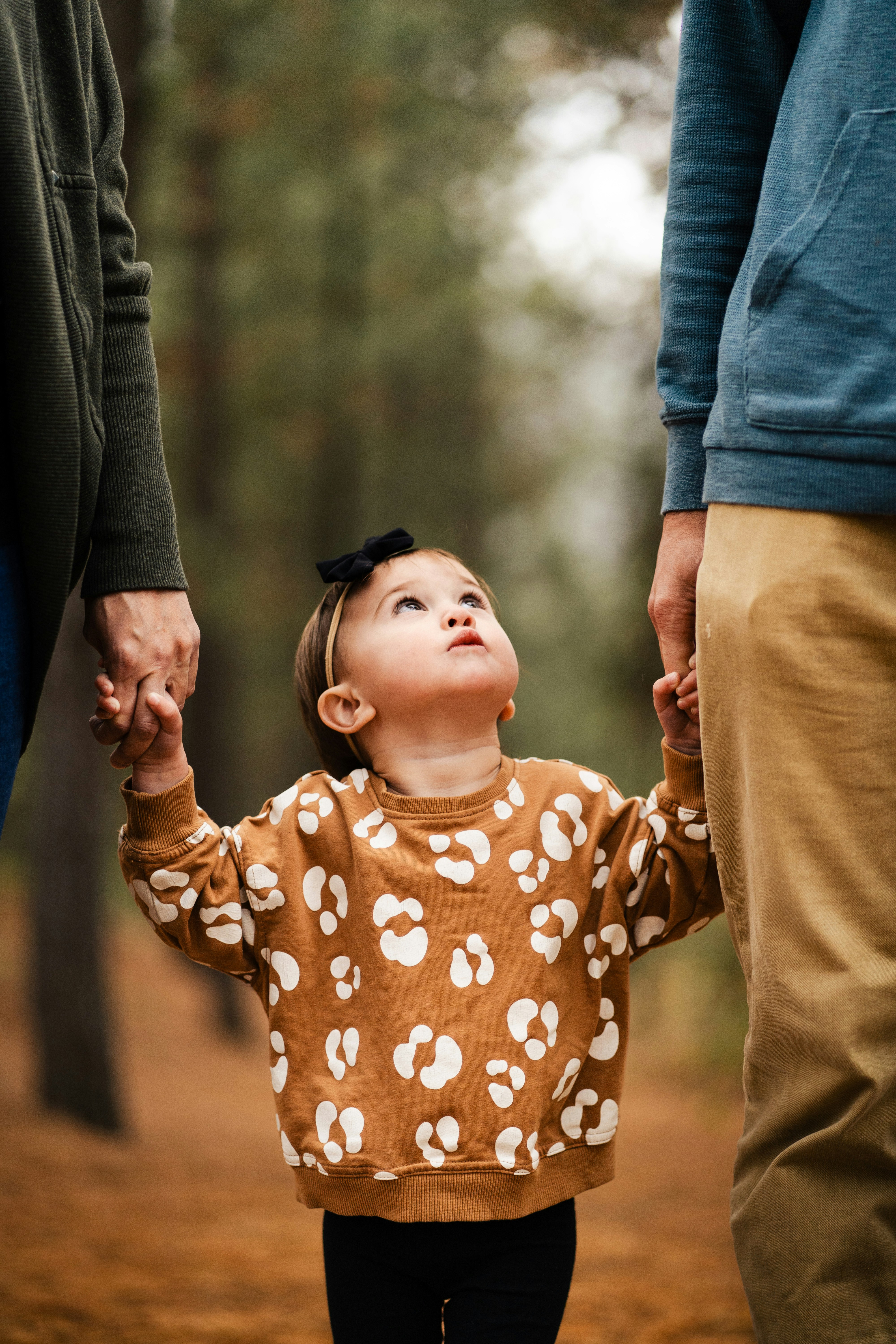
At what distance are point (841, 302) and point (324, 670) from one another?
1.10 meters

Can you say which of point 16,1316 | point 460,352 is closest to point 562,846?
point 16,1316

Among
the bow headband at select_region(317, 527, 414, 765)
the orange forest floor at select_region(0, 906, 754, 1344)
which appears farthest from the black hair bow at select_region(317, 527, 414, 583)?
the orange forest floor at select_region(0, 906, 754, 1344)

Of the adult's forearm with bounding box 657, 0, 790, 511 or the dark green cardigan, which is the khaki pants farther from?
the dark green cardigan

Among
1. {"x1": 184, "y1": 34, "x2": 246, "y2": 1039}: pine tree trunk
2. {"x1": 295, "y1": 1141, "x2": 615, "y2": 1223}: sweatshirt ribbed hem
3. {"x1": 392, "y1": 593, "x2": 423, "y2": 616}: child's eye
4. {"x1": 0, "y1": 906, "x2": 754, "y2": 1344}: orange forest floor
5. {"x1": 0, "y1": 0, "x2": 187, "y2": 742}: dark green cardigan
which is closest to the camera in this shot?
{"x1": 0, "y1": 0, "x2": 187, "y2": 742}: dark green cardigan

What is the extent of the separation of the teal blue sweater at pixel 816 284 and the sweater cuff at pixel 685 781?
48 centimetres

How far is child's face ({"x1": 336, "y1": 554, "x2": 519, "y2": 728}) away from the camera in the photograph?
6.43ft

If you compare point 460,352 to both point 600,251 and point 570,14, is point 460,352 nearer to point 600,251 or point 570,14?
point 600,251

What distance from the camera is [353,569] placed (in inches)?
82.7

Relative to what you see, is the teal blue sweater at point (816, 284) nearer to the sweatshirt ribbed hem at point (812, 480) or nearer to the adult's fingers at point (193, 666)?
the sweatshirt ribbed hem at point (812, 480)

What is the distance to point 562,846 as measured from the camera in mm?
1910

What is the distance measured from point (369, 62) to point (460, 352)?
3.81 m

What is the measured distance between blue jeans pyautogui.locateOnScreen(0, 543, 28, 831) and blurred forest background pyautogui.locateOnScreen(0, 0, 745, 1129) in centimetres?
120

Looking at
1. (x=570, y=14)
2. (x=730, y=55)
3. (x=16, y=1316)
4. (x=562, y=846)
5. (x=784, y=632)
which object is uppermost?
(x=570, y=14)

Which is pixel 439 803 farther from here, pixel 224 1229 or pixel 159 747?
pixel 224 1229
